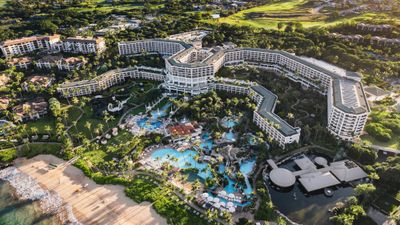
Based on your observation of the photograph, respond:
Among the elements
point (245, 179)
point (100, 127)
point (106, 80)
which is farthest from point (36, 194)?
point (106, 80)

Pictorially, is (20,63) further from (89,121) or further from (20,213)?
(20,213)

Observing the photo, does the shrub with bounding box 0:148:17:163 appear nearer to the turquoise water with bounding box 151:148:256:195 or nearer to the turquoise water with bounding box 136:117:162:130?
the turquoise water with bounding box 136:117:162:130

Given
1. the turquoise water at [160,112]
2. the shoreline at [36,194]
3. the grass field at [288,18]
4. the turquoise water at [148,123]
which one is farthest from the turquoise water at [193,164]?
the grass field at [288,18]

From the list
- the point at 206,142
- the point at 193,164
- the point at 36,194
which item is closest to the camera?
the point at 36,194

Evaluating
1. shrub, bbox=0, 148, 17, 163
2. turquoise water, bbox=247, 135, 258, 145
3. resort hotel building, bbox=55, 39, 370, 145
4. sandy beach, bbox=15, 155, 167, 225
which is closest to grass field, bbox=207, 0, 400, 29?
resort hotel building, bbox=55, 39, 370, 145

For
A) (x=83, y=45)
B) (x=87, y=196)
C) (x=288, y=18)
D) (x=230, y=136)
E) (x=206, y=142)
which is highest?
(x=288, y=18)

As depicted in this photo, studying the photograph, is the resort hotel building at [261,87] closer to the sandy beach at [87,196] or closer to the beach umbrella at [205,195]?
the beach umbrella at [205,195]
